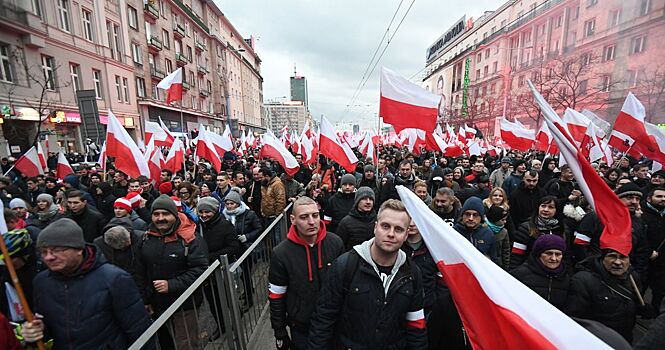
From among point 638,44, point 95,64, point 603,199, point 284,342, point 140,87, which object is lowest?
point 284,342

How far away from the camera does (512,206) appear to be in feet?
17.4

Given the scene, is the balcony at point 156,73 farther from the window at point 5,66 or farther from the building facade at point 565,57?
the building facade at point 565,57

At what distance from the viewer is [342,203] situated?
193 inches

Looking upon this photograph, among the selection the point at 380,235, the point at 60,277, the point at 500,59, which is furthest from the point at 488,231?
the point at 500,59

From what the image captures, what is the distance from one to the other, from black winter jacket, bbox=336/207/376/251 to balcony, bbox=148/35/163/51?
34.5 m

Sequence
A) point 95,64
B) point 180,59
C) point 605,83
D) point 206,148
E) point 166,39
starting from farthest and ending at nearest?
point 180,59, point 166,39, point 605,83, point 95,64, point 206,148

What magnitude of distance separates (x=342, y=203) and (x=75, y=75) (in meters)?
24.1

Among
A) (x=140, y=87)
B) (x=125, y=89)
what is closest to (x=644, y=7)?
(x=125, y=89)

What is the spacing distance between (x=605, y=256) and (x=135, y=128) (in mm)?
31010

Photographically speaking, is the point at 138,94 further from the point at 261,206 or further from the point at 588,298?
the point at 588,298

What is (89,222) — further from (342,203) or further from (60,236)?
(342,203)

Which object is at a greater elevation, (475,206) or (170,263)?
(475,206)

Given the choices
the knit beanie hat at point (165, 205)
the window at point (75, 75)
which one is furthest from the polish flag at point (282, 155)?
the window at point (75, 75)

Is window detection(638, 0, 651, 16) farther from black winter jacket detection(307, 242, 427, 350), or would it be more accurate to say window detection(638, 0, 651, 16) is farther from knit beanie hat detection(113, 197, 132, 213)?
knit beanie hat detection(113, 197, 132, 213)
